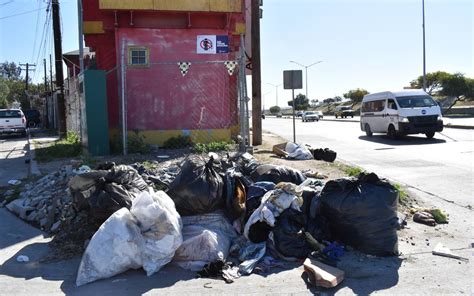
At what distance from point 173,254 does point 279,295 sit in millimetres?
1265

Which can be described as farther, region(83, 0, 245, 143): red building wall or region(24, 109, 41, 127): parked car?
region(24, 109, 41, 127): parked car

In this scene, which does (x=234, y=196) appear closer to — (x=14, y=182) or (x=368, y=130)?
(x=14, y=182)

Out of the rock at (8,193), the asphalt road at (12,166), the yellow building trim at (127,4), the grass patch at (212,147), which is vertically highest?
the yellow building trim at (127,4)

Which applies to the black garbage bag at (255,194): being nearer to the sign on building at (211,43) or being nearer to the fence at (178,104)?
the fence at (178,104)

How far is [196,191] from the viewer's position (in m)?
5.52

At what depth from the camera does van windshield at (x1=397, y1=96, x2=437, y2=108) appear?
1977cm

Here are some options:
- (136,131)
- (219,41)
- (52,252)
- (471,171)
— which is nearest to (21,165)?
(136,131)

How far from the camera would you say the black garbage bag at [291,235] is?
4.98 m

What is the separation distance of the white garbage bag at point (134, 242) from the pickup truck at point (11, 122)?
2322 cm

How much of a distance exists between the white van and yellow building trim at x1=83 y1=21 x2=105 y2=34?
12381 mm

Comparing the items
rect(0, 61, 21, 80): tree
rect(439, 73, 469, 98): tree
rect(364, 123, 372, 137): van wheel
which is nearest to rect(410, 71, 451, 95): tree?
rect(439, 73, 469, 98): tree

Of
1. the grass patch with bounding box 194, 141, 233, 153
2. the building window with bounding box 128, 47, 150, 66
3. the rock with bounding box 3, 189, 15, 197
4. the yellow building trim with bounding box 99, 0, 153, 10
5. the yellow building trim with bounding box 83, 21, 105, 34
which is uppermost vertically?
the yellow building trim with bounding box 99, 0, 153, 10

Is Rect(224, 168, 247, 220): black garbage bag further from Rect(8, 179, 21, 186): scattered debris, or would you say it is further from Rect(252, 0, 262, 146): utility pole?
Rect(252, 0, 262, 146): utility pole

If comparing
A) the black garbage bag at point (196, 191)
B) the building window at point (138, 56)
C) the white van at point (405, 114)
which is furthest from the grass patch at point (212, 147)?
the white van at point (405, 114)
